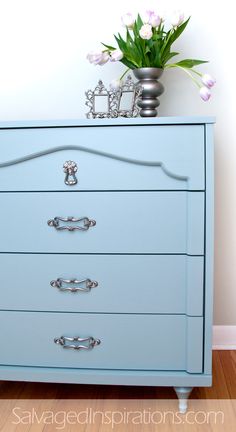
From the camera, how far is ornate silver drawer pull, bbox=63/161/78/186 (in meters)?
1.38

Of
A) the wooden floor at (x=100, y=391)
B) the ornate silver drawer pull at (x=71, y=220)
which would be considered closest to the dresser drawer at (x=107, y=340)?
the wooden floor at (x=100, y=391)

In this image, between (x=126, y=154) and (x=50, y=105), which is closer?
(x=126, y=154)

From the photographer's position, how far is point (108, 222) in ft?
4.55

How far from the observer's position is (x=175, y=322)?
140cm

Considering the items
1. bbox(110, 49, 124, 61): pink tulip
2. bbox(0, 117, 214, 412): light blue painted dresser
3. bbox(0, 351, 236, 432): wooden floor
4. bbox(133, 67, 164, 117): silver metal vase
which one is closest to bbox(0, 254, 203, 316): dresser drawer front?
bbox(0, 117, 214, 412): light blue painted dresser

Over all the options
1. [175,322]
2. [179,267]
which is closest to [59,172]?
[179,267]

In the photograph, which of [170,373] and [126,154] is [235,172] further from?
[170,373]

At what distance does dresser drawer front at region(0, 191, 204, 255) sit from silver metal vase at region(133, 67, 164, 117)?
35 cm

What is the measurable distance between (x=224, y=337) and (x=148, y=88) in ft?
3.46

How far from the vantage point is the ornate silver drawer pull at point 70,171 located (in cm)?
138

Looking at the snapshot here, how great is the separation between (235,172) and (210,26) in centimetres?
57

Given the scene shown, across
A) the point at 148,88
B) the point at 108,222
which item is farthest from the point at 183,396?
the point at 148,88

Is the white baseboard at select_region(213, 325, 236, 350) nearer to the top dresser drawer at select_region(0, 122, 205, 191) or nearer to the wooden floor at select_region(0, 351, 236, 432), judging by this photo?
the wooden floor at select_region(0, 351, 236, 432)

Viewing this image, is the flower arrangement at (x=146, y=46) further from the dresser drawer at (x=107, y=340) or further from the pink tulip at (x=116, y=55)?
the dresser drawer at (x=107, y=340)
